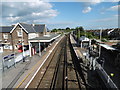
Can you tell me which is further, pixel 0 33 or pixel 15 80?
pixel 0 33

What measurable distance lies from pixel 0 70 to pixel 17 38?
16928mm

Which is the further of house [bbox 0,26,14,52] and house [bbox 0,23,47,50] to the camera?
house [bbox 0,26,14,52]

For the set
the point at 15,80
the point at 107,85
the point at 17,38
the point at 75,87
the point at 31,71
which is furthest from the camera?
the point at 17,38

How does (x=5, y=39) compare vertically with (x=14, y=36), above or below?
below

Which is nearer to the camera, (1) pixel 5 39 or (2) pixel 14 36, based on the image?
(2) pixel 14 36

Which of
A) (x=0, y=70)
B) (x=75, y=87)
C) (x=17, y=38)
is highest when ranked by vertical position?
(x=17, y=38)

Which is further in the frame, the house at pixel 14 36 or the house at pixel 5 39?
the house at pixel 5 39

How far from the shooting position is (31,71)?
43.3 ft

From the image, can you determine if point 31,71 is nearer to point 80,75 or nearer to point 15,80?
point 15,80

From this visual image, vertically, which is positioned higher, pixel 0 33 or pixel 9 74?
pixel 0 33

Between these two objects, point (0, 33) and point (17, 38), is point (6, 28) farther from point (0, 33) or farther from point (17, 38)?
point (17, 38)

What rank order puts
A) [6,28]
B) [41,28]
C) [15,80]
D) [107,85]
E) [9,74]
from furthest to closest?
[41,28]
[6,28]
[9,74]
[15,80]
[107,85]

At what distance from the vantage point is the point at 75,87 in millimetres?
10062

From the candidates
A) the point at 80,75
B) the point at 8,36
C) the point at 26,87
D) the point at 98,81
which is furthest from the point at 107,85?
the point at 8,36
